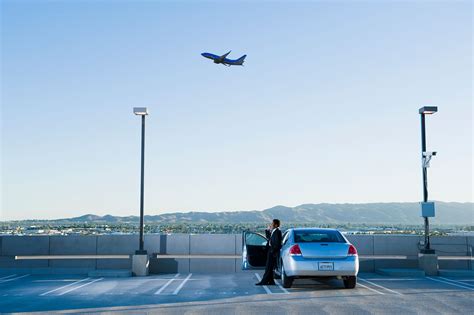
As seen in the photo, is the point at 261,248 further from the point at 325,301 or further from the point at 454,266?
the point at 454,266

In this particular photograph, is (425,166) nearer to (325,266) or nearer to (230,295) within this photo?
(325,266)

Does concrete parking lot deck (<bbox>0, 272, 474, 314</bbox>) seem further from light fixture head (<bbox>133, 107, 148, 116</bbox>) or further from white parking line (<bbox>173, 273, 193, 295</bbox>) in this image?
light fixture head (<bbox>133, 107, 148, 116</bbox>)

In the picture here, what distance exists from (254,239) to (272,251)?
1101 millimetres

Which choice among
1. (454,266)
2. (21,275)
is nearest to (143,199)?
(21,275)

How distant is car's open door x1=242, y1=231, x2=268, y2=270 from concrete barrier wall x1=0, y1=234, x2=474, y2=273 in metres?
3.79

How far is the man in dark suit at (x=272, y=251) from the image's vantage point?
1469cm

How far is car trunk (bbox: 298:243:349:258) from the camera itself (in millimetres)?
13180

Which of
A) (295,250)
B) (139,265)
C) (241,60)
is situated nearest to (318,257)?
(295,250)

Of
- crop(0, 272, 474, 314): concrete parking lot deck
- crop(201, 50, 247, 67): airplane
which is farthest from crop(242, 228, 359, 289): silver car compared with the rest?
crop(201, 50, 247, 67): airplane

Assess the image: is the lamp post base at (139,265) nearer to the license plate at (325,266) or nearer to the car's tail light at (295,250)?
the car's tail light at (295,250)

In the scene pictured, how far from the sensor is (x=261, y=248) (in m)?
15.7

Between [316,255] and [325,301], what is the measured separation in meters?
1.72

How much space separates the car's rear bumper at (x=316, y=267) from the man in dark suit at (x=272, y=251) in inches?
55.6

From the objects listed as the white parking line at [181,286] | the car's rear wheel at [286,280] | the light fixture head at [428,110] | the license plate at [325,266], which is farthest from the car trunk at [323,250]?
the light fixture head at [428,110]
